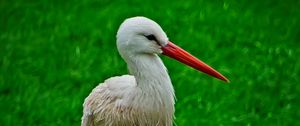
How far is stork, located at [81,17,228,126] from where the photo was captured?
3455mm

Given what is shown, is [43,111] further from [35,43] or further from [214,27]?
[214,27]

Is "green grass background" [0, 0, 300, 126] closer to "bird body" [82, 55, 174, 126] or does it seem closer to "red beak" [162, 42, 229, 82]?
"bird body" [82, 55, 174, 126]

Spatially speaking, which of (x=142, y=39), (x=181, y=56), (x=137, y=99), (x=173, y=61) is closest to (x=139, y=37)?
(x=142, y=39)

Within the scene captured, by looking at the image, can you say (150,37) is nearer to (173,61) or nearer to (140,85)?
(140,85)

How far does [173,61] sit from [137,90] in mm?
2287

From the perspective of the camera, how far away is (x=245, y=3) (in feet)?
22.7

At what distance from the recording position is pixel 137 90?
366cm

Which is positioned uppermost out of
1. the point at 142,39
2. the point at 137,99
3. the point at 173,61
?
the point at 173,61

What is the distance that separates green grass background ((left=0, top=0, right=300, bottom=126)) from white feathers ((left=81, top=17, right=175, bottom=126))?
4.35 ft

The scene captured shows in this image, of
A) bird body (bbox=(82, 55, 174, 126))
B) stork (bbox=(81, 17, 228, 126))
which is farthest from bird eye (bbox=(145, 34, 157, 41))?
bird body (bbox=(82, 55, 174, 126))

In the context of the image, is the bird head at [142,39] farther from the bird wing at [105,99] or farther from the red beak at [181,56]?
the bird wing at [105,99]

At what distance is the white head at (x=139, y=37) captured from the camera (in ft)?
11.2

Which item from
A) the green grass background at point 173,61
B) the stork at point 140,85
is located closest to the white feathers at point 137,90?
the stork at point 140,85

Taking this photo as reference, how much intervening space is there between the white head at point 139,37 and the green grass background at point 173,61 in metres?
1.66
